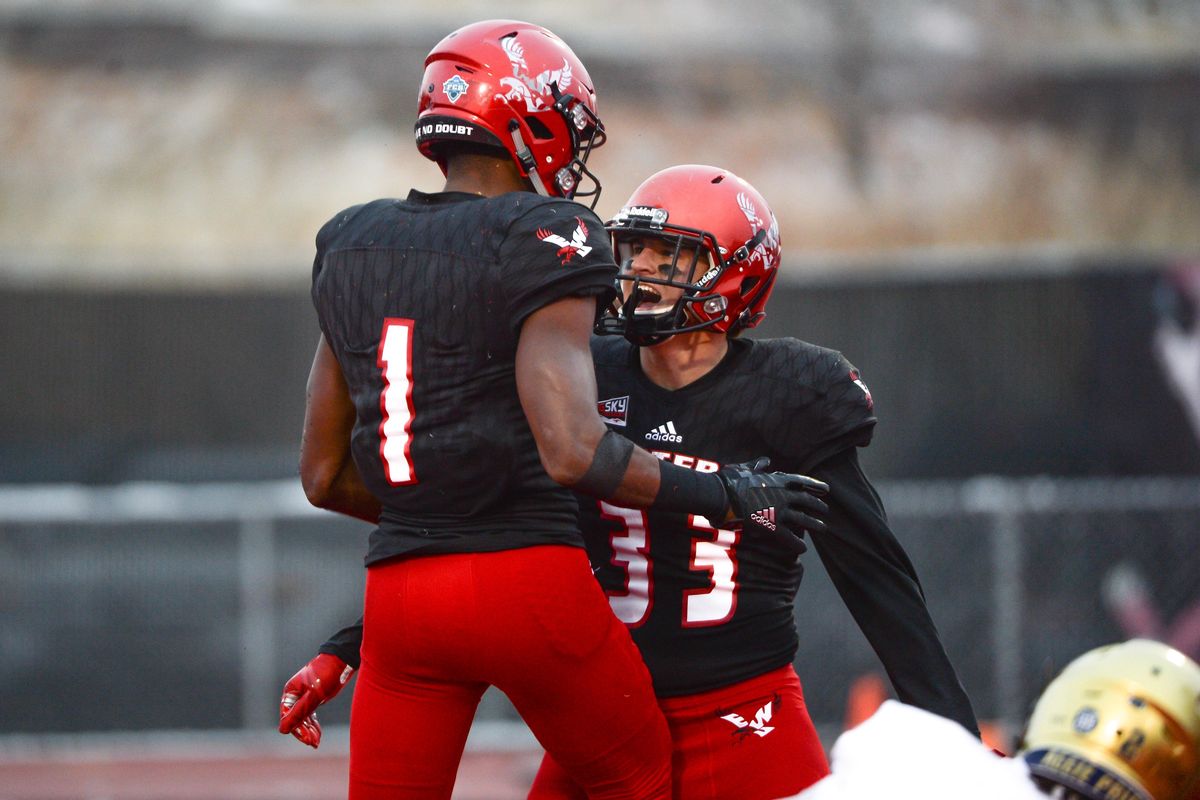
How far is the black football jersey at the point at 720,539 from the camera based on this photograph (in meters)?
3.00

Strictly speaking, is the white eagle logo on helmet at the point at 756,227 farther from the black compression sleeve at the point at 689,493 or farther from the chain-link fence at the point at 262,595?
the chain-link fence at the point at 262,595

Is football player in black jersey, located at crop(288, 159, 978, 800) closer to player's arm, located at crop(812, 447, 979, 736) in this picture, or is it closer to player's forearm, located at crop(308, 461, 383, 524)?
player's arm, located at crop(812, 447, 979, 736)

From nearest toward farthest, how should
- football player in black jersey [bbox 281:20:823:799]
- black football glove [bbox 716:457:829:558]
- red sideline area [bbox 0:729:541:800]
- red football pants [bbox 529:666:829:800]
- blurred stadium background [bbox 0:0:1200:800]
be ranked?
1. football player in black jersey [bbox 281:20:823:799]
2. black football glove [bbox 716:457:829:558]
3. red football pants [bbox 529:666:829:800]
4. red sideline area [bbox 0:729:541:800]
5. blurred stadium background [bbox 0:0:1200:800]

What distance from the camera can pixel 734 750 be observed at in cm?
296

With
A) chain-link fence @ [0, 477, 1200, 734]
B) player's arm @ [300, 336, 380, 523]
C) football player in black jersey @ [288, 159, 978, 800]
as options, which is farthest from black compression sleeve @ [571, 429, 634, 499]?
chain-link fence @ [0, 477, 1200, 734]

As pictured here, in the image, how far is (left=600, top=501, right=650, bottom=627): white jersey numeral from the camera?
3039mm

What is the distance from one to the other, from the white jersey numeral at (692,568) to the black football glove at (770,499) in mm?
281

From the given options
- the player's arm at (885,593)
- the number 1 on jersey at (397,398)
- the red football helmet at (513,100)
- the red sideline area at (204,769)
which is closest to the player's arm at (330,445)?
the number 1 on jersey at (397,398)

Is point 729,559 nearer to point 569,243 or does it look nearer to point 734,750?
point 734,750

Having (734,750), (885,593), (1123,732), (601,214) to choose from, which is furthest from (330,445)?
(601,214)

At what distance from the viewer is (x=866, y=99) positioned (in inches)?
561

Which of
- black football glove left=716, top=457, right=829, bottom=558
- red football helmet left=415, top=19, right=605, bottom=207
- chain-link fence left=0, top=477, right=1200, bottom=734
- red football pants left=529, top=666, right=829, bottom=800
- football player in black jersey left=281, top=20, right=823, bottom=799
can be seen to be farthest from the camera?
chain-link fence left=0, top=477, right=1200, bottom=734

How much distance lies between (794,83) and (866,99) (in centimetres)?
70

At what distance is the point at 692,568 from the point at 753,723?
33 cm
